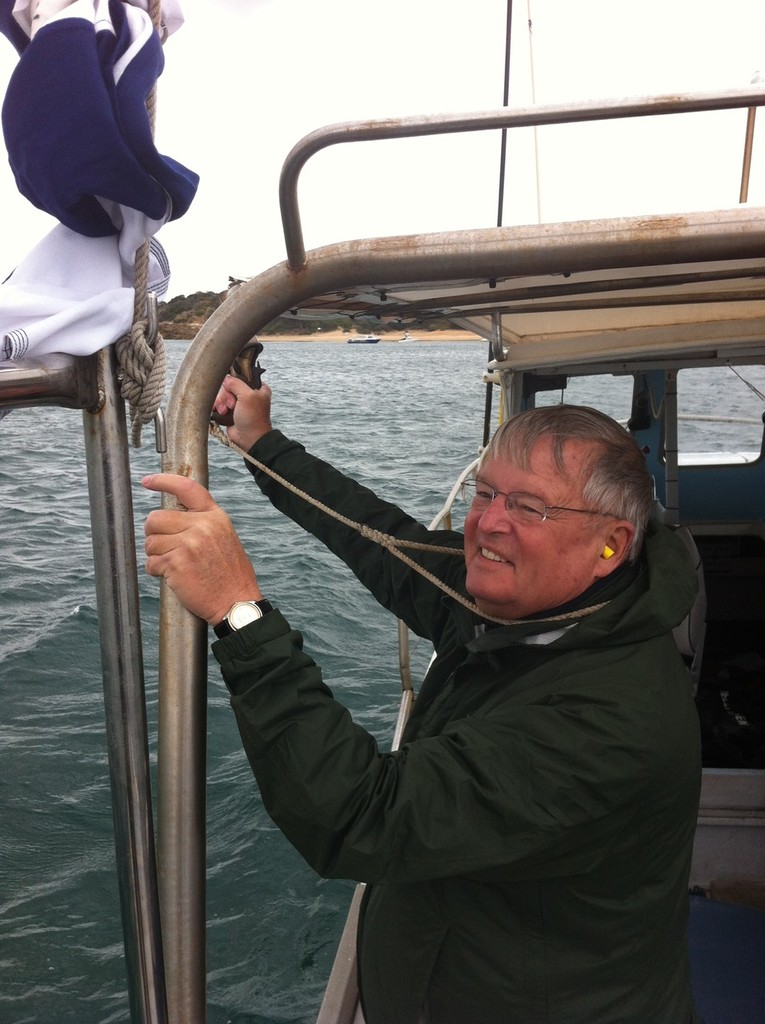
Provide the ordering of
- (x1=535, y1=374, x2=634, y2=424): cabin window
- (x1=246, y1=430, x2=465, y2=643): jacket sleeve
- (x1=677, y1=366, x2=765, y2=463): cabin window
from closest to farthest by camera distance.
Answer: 1. (x1=246, y1=430, x2=465, y2=643): jacket sleeve
2. (x1=677, y1=366, x2=765, y2=463): cabin window
3. (x1=535, y1=374, x2=634, y2=424): cabin window

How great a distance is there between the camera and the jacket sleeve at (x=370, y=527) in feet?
7.40

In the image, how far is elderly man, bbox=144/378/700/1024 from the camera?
1243mm

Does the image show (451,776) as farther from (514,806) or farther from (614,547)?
(614,547)

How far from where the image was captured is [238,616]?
1.26m

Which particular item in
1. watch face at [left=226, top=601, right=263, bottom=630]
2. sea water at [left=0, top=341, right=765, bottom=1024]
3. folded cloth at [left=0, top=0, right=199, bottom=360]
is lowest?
sea water at [left=0, top=341, right=765, bottom=1024]

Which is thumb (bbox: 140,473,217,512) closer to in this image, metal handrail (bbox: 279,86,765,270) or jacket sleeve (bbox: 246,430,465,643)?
metal handrail (bbox: 279,86,765,270)

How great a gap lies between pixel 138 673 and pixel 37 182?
70 centimetres

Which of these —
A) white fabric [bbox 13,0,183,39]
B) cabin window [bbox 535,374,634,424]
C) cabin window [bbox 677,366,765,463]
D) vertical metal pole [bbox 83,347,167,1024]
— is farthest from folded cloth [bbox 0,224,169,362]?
cabin window [bbox 535,374,634,424]

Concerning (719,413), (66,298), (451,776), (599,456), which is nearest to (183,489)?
(66,298)

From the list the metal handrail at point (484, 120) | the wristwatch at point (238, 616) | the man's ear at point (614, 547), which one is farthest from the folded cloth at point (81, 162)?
the man's ear at point (614, 547)

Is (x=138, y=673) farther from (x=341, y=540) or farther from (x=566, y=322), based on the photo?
(x=566, y=322)

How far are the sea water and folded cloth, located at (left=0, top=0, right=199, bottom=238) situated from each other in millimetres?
1116

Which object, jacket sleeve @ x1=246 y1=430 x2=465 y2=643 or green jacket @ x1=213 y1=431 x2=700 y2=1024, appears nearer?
green jacket @ x1=213 y1=431 x2=700 y2=1024

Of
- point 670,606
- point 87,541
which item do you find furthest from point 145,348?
point 87,541
